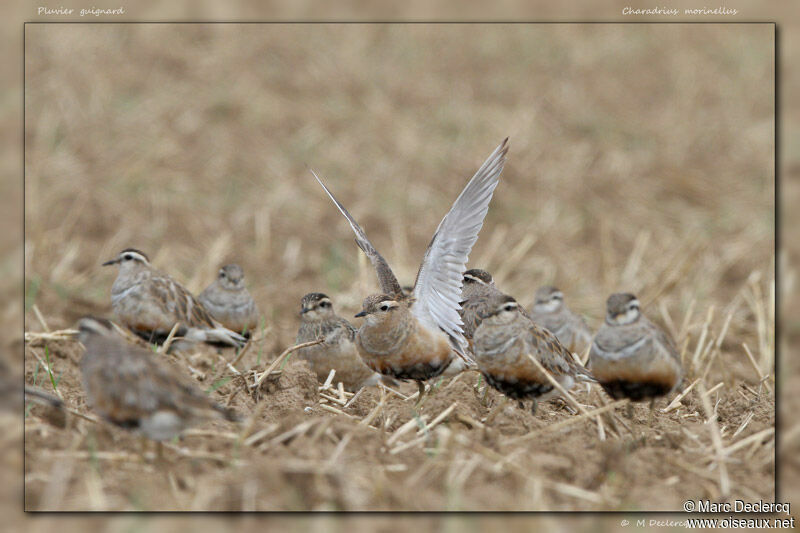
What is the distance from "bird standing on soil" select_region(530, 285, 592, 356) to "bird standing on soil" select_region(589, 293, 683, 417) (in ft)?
10.0

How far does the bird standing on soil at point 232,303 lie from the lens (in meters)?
9.39

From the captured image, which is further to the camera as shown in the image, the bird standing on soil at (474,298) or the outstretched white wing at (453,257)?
the bird standing on soil at (474,298)

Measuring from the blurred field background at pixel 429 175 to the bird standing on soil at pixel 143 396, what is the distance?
353 mm

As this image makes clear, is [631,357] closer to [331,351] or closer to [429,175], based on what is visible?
[331,351]

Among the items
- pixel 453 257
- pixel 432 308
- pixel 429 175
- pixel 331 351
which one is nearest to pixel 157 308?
pixel 331 351

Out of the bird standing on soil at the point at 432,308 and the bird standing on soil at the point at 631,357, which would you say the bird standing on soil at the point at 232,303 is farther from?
the bird standing on soil at the point at 631,357

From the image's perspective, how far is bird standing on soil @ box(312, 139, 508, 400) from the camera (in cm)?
741

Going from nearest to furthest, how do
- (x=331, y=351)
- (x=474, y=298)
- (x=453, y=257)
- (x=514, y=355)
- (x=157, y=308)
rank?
1. (x=514, y=355)
2. (x=453, y=257)
3. (x=331, y=351)
4. (x=157, y=308)
5. (x=474, y=298)

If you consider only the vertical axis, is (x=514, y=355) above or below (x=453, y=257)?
below

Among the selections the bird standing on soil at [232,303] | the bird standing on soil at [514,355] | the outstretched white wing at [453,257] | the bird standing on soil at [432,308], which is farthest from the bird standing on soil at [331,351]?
the bird standing on soil at [514,355]

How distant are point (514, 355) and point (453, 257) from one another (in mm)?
1343

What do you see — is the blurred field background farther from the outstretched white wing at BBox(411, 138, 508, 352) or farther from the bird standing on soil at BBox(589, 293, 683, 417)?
the outstretched white wing at BBox(411, 138, 508, 352)

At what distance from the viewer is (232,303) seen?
30.9 feet

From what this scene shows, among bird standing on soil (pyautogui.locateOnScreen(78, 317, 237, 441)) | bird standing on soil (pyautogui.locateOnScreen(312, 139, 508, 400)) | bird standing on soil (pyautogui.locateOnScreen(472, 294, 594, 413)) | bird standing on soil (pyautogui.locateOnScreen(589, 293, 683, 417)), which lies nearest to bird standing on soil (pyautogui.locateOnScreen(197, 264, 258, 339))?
bird standing on soil (pyautogui.locateOnScreen(312, 139, 508, 400))
